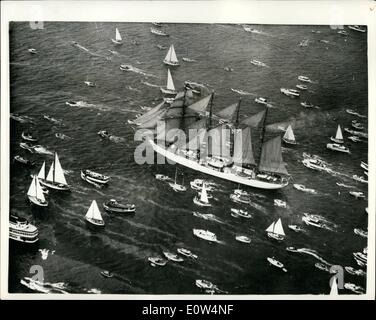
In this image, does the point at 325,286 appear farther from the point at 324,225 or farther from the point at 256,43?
the point at 256,43

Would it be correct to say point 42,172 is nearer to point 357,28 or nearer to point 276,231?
point 276,231

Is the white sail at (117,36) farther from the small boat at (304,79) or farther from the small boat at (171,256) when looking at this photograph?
the small boat at (171,256)

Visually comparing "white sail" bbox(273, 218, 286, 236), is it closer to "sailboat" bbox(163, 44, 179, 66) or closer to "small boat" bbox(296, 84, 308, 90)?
"small boat" bbox(296, 84, 308, 90)

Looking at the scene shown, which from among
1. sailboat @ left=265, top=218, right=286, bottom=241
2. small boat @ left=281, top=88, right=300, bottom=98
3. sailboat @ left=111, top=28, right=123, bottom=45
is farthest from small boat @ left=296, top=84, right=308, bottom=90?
sailboat @ left=111, top=28, right=123, bottom=45

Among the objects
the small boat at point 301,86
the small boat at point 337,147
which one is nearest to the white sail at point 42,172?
the small boat at point 301,86

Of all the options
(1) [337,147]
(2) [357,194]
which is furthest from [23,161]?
(2) [357,194]
